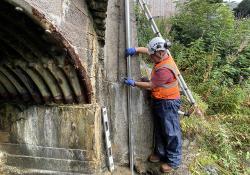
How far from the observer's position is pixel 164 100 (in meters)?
5.55

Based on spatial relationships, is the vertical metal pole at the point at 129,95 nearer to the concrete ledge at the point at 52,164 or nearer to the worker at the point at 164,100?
the worker at the point at 164,100

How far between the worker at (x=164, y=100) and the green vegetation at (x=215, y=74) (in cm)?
62

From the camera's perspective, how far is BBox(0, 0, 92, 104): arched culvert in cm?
398

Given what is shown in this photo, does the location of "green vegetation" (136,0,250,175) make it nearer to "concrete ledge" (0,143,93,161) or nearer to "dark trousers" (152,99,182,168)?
"dark trousers" (152,99,182,168)

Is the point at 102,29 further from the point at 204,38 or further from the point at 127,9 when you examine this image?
the point at 204,38

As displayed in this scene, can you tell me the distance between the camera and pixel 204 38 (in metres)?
9.06

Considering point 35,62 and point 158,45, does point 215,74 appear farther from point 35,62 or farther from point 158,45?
point 35,62

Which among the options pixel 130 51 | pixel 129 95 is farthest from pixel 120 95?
pixel 130 51

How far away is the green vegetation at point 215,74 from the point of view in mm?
6715

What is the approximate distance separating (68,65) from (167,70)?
57.8 inches

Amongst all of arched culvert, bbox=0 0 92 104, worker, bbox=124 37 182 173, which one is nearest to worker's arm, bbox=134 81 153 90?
worker, bbox=124 37 182 173

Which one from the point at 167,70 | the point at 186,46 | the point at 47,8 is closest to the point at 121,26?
the point at 167,70

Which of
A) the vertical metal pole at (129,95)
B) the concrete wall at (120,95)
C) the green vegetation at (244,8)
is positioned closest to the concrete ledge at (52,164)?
the concrete wall at (120,95)

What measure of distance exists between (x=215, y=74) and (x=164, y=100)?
9.77ft
